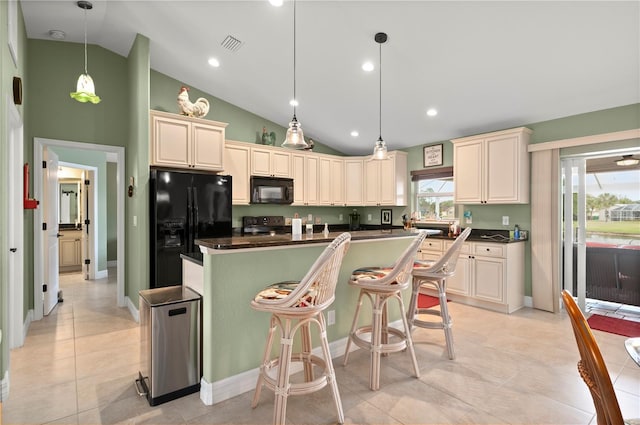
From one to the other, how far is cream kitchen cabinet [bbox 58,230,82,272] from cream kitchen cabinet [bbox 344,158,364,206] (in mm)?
5429

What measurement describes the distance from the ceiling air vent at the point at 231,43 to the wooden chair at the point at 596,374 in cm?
362

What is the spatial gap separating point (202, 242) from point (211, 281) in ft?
0.84

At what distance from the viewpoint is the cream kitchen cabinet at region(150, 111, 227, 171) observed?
3926mm

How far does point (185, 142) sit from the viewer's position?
4.12m

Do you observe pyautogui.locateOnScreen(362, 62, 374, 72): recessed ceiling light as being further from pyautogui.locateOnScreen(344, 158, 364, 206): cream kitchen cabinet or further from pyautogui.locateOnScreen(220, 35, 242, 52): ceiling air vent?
pyautogui.locateOnScreen(344, 158, 364, 206): cream kitchen cabinet

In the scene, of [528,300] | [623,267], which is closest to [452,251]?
[528,300]

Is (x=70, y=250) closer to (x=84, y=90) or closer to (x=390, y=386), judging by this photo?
(x=84, y=90)

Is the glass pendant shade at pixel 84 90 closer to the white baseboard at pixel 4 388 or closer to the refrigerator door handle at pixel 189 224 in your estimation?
the refrigerator door handle at pixel 189 224

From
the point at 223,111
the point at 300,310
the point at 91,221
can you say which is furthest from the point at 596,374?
the point at 91,221

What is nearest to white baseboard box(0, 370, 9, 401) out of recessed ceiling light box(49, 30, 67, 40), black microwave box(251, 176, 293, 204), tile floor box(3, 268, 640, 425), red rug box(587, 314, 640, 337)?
tile floor box(3, 268, 640, 425)

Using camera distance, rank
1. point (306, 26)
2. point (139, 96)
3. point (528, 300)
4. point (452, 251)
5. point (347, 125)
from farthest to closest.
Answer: point (347, 125) → point (528, 300) → point (139, 96) → point (306, 26) → point (452, 251)

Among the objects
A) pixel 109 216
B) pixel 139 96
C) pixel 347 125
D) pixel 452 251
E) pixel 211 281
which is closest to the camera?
pixel 211 281

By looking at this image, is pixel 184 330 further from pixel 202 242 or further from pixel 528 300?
pixel 528 300

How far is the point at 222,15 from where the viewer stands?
3.21m
